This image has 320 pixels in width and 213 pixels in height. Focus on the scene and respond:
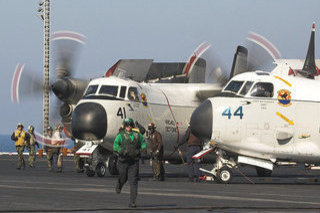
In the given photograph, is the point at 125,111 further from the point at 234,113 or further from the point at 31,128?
the point at 31,128

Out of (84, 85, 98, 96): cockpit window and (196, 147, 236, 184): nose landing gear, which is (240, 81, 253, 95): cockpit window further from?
(84, 85, 98, 96): cockpit window

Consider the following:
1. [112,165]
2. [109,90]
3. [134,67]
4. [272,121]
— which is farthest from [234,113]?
[134,67]

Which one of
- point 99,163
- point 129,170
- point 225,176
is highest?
point 129,170

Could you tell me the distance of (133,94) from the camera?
28.7m

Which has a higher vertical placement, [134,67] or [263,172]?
[134,67]

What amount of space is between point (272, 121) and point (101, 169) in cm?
732

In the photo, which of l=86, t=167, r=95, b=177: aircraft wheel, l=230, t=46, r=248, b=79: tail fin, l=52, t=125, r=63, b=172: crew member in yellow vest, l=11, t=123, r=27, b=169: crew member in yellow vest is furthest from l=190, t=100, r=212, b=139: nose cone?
l=11, t=123, r=27, b=169: crew member in yellow vest

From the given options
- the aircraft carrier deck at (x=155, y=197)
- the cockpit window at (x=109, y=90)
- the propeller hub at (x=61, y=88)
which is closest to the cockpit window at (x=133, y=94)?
the cockpit window at (x=109, y=90)

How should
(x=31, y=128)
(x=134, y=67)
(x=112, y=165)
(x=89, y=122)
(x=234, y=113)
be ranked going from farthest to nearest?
(x=31, y=128) < (x=134, y=67) < (x=112, y=165) < (x=89, y=122) < (x=234, y=113)

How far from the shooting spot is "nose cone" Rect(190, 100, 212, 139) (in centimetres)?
2414

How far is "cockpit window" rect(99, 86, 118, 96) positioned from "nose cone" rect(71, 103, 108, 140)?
2.77 feet

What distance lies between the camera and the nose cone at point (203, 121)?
24141 mm

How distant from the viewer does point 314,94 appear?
953 inches

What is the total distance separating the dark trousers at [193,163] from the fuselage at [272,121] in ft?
6.94
